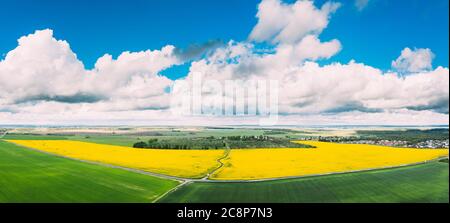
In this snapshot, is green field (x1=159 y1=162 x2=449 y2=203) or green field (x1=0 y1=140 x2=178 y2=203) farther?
green field (x1=159 y1=162 x2=449 y2=203)

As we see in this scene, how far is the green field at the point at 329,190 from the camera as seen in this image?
45.0 meters

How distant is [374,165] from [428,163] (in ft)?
63.4

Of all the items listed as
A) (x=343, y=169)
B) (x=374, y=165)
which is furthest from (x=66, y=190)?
(x=374, y=165)

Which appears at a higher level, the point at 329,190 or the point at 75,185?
the point at 75,185

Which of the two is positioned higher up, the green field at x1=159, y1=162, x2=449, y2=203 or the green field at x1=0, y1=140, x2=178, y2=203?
the green field at x1=0, y1=140, x2=178, y2=203

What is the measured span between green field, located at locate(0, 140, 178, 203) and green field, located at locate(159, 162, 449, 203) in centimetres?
649

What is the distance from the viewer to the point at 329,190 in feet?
164

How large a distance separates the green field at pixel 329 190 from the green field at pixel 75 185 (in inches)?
256

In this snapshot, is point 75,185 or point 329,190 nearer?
point 329,190

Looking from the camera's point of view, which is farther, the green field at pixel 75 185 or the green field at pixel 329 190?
the green field at pixel 329 190

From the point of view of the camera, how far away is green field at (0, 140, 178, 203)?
145ft

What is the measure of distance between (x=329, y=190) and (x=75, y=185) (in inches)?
1728
